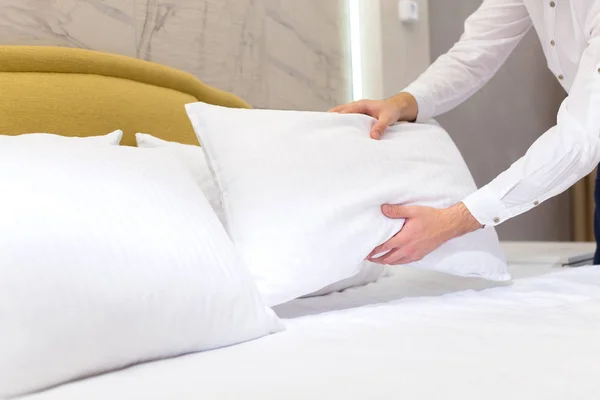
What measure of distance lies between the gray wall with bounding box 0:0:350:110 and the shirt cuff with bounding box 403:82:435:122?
1.71ft

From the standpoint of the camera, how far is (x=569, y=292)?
128 cm

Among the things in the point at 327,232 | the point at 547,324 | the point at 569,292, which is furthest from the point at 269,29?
the point at 547,324

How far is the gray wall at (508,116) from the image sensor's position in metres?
3.16

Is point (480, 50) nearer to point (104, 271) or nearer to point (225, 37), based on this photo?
point (225, 37)

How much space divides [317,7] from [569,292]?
1329 millimetres

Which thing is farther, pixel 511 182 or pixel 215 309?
pixel 511 182

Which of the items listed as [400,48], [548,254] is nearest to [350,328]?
[548,254]

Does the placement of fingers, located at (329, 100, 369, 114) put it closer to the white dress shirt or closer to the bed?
the white dress shirt

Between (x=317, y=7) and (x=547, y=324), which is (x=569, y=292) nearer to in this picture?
(x=547, y=324)

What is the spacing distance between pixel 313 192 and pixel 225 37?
0.84 m

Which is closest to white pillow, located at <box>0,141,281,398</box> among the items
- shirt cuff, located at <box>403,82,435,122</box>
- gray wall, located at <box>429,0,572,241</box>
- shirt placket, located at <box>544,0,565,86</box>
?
shirt cuff, located at <box>403,82,435,122</box>

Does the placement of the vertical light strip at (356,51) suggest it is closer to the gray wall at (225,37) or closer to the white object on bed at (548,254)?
the gray wall at (225,37)

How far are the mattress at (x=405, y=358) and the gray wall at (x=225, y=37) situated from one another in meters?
0.79

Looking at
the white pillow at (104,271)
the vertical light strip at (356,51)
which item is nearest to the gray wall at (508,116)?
the vertical light strip at (356,51)
